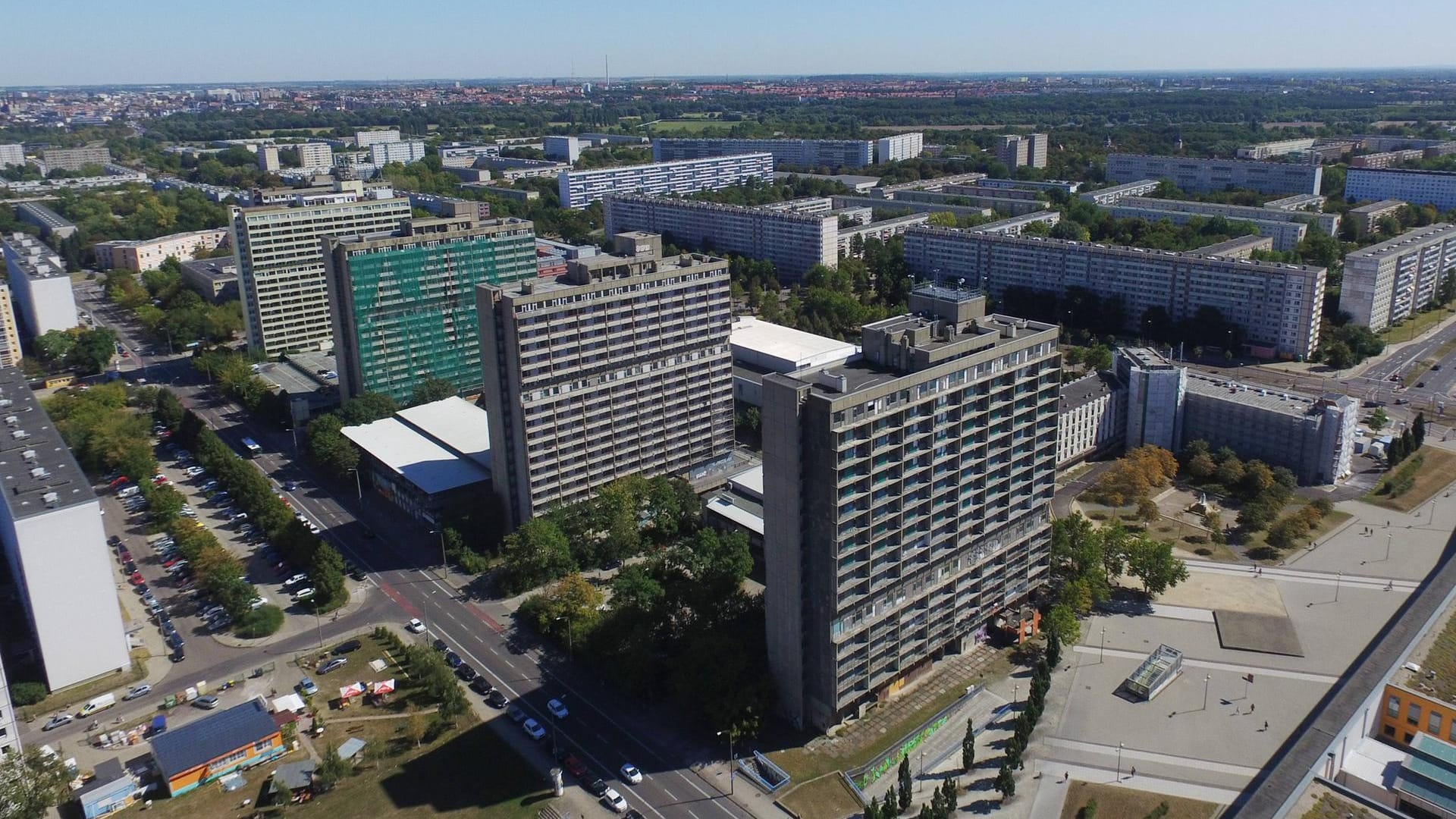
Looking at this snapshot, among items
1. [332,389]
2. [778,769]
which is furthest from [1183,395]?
[332,389]

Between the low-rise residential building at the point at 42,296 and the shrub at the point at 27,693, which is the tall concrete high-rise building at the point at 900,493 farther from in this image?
the low-rise residential building at the point at 42,296

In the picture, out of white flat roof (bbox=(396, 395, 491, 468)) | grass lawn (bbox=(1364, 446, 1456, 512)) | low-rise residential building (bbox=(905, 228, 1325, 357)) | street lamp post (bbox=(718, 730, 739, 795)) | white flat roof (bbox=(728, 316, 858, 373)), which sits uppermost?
low-rise residential building (bbox=(905, 228, 1325, 357))

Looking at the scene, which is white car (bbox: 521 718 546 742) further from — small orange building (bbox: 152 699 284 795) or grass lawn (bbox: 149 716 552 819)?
small orange building (bbox: 152 699 284 795)

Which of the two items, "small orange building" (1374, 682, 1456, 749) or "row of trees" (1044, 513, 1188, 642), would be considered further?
"row of trees" (1044, 513, 1188, 642)

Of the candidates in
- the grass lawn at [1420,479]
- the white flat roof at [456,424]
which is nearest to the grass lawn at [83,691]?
the white flat roof at [456,424]

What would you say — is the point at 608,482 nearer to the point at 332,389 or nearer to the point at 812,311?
the point at 332,389

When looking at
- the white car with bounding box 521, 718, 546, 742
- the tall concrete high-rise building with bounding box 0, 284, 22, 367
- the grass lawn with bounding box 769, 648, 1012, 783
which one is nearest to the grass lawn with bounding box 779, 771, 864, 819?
the grass lawn with bounding box 769, 648, 1012, 783

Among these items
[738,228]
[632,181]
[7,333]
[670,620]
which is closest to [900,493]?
[670,620]
